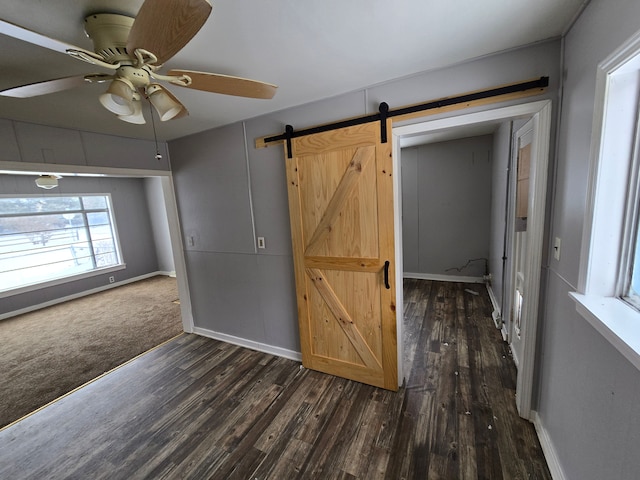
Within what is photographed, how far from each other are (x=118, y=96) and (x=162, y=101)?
0.20m

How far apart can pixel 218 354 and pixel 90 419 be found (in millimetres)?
1063

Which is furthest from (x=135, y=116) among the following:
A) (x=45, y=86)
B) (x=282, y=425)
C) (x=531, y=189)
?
(x=531, y=189)

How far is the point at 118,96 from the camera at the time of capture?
1.03 m

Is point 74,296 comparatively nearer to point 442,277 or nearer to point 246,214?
point 246,214

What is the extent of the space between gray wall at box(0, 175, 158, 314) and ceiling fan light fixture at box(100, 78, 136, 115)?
5350 millimetres

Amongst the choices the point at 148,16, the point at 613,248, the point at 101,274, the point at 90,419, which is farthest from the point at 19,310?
the point at 613,248

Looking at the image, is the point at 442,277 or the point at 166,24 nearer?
the point at 166,24

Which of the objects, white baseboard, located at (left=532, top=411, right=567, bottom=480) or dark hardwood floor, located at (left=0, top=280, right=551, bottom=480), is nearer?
white baseboard, located at (left=532, top=411, right=567, bottom=480)

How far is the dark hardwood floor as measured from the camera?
1.52m

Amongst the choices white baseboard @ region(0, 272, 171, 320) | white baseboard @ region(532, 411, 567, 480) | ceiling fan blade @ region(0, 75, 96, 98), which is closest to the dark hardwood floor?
white baseboard @ region(532, 411, 567, 480)

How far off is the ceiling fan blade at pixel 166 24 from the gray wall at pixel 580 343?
1371 mm

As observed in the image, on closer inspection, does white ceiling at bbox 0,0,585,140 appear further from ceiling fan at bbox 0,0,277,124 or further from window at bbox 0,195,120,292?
window at bbox 0,195,120,292

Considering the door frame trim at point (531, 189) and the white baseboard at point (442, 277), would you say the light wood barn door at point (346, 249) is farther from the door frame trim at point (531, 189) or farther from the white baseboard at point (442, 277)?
the white baseboard at point (442, 277)

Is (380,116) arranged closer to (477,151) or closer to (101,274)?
(477,151)
